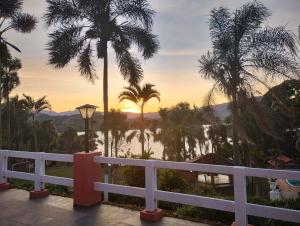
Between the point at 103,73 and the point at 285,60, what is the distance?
10178 mm

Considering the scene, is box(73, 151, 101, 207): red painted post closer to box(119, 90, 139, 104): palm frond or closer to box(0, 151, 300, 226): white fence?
box(0, 151, 300, 226): white fence

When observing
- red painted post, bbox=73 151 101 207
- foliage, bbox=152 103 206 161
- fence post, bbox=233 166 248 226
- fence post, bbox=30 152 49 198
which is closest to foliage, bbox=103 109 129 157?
foliage, bbox=152 103 206 161

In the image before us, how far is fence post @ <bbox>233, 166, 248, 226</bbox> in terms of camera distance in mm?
5391

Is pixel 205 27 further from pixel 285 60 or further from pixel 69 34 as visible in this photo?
pixel 69 34

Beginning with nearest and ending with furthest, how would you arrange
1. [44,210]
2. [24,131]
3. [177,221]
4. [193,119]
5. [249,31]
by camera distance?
[177,221]
[44,210]
[249,31]
[193,119]
[24,131]

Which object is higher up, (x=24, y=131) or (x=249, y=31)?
(x=249, y=31)

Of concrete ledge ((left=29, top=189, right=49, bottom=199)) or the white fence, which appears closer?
the white fence

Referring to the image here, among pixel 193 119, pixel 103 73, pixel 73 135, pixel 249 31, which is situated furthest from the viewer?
pixel 73 135

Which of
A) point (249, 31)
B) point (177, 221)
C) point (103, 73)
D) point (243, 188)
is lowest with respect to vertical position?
point (177, 221)

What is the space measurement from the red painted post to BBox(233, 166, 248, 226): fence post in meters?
3.44

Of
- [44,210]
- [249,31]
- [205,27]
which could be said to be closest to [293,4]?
[249,31]

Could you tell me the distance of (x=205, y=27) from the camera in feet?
70.6

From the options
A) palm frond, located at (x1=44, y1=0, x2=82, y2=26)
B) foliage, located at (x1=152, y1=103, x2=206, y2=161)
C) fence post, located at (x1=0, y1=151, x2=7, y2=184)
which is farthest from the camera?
foliage, located at (x1=152, y1=103, x2=206, y2=161)

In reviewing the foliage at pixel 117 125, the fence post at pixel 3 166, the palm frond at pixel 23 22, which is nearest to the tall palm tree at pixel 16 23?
the palm frond at pixel 23 22
